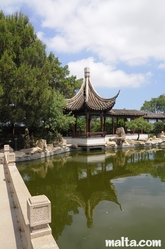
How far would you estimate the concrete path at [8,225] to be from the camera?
2.70m

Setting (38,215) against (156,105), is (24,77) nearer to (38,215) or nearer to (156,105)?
(38,215)

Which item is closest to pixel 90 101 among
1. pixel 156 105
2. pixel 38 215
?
pixel 38 215

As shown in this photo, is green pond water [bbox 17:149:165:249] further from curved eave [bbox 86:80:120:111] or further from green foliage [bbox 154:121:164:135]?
green foliage [bbox 154:121:164:135]

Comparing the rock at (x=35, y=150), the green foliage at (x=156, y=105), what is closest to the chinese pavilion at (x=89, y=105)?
the rock at (x=35, y=150)

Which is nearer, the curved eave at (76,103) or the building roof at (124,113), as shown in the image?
the curved eave at (76,103)

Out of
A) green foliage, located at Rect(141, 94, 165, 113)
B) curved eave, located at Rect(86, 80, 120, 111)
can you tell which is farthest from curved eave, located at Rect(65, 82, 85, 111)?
green foliage, located at Rect(141, 94, 165, 113)

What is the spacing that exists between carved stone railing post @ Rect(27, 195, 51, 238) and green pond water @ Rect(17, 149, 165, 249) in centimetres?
113

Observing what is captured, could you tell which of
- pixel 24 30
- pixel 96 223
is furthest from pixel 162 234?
pixel 24 30

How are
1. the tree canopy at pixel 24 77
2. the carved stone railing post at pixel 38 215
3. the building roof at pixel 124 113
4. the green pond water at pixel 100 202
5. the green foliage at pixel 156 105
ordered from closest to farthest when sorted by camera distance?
the carved stone railing post at pixel 38 215 < the green pond water at pixel 100 202 < the tree canopy at pixel 24 77 < the building roof at pixel 124 113 < the green foliage at pixel 156 105

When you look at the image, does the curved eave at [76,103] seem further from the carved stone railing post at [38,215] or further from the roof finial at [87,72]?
the carved stone railing post at [38,215]

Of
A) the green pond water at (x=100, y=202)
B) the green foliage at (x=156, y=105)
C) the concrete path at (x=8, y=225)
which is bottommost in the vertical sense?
the green pond water at (x=100, y=202)

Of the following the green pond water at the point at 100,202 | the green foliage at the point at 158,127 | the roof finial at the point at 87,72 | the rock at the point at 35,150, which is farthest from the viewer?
the green foliage at the point at 158,127

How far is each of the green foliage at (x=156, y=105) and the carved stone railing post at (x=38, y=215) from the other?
41.8m

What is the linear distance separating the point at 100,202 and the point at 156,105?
4027 cm
